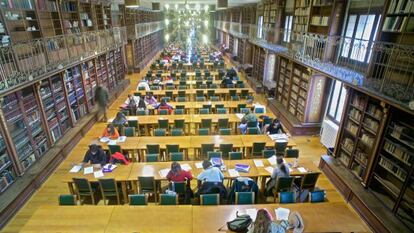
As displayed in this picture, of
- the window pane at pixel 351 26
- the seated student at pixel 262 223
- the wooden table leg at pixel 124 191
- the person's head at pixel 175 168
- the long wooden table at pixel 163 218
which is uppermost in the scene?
the window pane at pixel 351 26

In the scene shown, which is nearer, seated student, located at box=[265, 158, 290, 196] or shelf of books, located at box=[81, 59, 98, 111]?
seated student, located at box=[265, 158, 290, 196]

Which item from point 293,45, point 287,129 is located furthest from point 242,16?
point 287,129

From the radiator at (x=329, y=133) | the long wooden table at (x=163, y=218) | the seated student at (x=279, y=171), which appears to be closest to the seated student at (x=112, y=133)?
the long wooden table at (x=163, y=218)

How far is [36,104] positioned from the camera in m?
7.02

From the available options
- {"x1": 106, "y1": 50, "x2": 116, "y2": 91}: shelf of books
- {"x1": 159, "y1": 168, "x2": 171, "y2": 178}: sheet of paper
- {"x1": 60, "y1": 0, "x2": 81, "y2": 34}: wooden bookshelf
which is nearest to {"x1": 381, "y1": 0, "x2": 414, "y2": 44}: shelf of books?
{"x1": 159, "y1": 168, "x2": 171, "y2": 178}: sheet of paper

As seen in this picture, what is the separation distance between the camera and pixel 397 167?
5141 mm

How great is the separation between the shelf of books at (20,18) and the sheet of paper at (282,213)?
720cm

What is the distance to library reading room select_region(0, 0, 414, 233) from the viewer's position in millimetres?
4516

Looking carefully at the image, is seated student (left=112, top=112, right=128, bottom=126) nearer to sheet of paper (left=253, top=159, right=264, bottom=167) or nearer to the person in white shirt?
the person in white shirt

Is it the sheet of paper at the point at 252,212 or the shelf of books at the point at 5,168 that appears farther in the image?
the shelf of books at the point at 5,168

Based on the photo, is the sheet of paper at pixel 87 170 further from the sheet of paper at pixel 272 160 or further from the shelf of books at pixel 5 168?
the sheet of paper at pixel 272 160

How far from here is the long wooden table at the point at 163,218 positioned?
4.13 m

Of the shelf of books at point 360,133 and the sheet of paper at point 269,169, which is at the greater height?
the shelf of books at point 360,133

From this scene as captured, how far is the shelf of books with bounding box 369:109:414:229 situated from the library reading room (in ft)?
0.10
